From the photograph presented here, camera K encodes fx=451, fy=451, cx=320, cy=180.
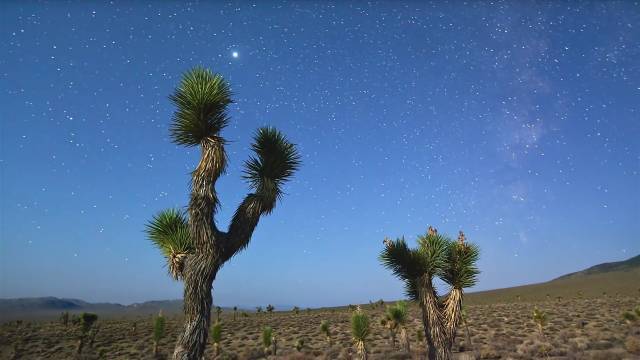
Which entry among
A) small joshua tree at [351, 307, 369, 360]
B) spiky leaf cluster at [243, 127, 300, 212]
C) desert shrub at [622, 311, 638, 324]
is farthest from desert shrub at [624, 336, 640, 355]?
spiky leaf cluster at [243, 127, 300, 212]

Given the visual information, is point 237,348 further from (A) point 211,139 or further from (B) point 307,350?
(A) point 211,139

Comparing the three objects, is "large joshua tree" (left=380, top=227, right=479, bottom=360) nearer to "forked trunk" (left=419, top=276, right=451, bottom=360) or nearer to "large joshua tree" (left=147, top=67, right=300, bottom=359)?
"forked trunk" (left=419, top=276, right=451, bottom=360)

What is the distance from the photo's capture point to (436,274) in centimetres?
1434

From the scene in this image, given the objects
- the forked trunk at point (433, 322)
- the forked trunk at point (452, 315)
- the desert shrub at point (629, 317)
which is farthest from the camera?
the desert shrub at point (629, 317)

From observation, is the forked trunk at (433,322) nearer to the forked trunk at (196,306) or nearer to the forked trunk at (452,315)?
the forked trunk at (452,315)

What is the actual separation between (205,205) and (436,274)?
803 centimetres

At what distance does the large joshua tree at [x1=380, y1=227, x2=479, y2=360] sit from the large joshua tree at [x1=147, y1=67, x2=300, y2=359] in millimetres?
4930

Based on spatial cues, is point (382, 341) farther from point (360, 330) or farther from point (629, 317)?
point (629, 317)

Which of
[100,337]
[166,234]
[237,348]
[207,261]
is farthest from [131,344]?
[207,261]

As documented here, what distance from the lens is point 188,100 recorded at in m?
11.1

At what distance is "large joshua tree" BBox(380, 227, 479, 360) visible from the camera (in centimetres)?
1367

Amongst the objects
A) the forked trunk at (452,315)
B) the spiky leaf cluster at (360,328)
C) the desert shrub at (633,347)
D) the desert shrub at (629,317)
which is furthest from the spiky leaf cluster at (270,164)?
the desert shrub at (629,317)

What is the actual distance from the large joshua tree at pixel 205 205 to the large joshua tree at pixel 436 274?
493 cm

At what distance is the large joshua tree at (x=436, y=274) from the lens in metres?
13.7
